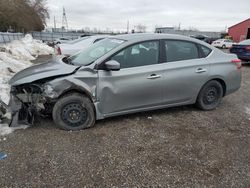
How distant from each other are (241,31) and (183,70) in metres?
37.7

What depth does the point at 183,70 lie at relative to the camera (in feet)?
13.7

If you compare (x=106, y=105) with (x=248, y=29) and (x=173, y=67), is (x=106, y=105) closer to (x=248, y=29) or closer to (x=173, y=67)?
(x=173, y=67)

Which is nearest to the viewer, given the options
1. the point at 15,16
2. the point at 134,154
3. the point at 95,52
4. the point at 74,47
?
the point at 134,154

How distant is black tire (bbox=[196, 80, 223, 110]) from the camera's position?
4.58 metres

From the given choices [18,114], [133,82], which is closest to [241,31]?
[133,82]

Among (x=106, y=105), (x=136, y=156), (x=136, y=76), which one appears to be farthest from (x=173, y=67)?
(x=136, y=156)

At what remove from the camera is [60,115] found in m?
3.57

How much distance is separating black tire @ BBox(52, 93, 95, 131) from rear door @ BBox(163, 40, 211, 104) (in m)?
1.46

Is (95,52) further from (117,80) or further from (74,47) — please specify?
Answer: (74,47)

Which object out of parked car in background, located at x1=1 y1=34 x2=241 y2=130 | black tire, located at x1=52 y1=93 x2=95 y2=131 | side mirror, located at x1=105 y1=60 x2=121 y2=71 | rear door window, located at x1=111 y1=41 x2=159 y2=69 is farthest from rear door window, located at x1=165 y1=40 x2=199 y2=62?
black tire, located at x1=52 y1=93 x2=95 y2=131

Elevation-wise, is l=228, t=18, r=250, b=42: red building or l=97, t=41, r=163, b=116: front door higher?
l=228, t=18, r=250, b=42: red building

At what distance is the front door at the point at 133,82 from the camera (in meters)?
3.65

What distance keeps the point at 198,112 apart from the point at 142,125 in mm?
1443

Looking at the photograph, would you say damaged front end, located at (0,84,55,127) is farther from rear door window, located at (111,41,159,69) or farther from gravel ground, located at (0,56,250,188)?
rear door window, located at (111,41,159,69)
